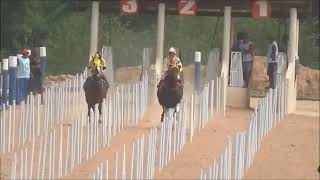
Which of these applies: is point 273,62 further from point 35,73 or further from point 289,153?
point 289,153

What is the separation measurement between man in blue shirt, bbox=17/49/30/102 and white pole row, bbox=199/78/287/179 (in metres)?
5.80

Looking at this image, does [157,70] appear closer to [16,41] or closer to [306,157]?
[306,157]

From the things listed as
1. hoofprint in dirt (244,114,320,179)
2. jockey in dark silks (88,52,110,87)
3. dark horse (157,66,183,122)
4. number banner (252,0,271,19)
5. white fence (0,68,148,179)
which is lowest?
hoofprint in dirt (244,114,320,179)

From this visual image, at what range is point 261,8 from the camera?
22.6 metres

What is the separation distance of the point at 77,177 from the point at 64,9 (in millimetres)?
28521

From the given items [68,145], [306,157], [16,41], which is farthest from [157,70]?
[16,41]

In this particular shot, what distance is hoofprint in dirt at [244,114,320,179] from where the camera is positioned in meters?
15.9

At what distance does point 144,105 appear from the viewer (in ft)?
65.3

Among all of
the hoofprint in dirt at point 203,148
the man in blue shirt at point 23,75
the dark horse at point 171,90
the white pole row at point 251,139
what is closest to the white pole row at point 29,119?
the dark horse at point 171,90

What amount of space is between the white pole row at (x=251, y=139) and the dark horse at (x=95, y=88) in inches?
Result: 132

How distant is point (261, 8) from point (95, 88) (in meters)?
5.70

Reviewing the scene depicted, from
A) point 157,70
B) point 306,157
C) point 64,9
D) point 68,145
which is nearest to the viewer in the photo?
point 68,145

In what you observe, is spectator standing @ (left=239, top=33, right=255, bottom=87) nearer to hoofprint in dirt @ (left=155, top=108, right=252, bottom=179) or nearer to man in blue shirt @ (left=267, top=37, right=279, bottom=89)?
man in blue shirt @ (left=267, top=37, right=279, bottom=89)

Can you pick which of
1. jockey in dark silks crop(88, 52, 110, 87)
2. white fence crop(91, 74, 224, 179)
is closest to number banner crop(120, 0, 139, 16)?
white fence crop(91, 74, 224, 179)
